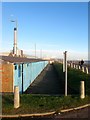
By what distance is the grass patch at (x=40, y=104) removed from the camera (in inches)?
421

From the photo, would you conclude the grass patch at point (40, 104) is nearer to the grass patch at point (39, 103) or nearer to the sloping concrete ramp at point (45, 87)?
the grass patch at point (39, 103)

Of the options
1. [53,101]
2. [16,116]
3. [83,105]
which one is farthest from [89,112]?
[16,116]

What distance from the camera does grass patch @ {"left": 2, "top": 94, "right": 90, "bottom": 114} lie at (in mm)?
10695

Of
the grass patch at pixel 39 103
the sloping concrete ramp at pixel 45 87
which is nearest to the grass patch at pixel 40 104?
the grass patch at pixel 39 103

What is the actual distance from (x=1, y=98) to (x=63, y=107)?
3686 millimetres

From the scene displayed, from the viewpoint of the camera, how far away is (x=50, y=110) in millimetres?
10617

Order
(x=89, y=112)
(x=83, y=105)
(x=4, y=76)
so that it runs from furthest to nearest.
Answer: (x=4, y=76)
(x=83, y=105)
(x=89, y=112)

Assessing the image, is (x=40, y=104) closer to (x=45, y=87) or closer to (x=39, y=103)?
Result: (x=39, y=103)

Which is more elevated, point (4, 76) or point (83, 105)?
point (4, 76)

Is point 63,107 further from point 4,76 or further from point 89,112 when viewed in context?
point 4,76

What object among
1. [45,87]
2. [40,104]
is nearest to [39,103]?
[40,104]

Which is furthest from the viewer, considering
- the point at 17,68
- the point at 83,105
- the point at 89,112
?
the point at 17,68

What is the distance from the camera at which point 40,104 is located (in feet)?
38.2

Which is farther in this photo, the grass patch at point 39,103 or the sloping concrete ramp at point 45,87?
the sloping concrete ramp at point 45,87
